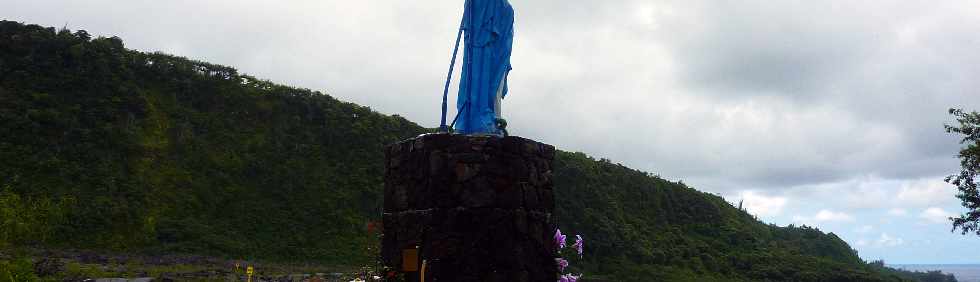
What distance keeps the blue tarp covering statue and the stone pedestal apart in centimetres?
86

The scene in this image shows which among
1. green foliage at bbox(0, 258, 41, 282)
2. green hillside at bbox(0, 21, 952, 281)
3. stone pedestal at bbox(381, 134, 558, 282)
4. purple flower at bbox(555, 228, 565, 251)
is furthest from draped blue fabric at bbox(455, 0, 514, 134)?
green hillside at bbox(0, 21, 952, 281)

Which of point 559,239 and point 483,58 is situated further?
point 483,58

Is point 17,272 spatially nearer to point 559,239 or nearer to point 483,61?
point 483,61

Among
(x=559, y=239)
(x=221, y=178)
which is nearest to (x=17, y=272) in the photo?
(x=559, y=239)

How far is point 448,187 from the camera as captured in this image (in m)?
7.36

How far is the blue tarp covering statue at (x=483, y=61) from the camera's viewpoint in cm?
840

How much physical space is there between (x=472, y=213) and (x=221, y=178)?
80.6 ft

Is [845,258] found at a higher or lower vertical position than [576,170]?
lower

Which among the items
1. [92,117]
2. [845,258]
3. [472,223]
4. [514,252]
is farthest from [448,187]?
[845,258]

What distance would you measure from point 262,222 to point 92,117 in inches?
321

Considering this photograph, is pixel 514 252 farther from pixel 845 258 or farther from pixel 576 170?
pixel 845 258

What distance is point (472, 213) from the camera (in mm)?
7297

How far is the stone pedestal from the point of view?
7.26 m

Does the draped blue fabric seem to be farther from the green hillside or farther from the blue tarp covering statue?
the green hillside
